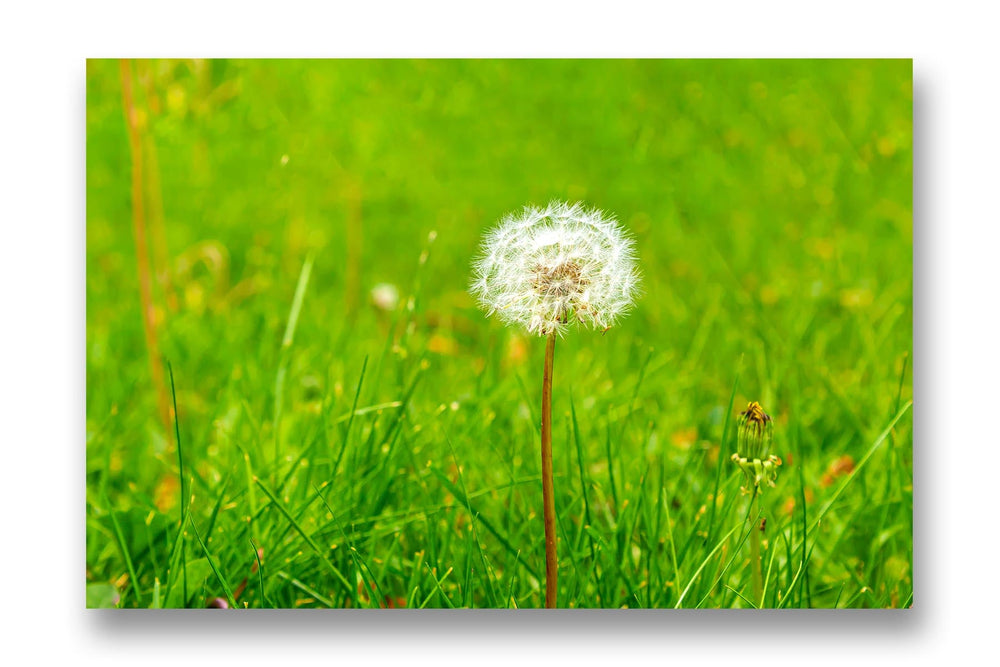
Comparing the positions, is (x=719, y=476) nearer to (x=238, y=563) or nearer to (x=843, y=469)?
(x=843, y=469)

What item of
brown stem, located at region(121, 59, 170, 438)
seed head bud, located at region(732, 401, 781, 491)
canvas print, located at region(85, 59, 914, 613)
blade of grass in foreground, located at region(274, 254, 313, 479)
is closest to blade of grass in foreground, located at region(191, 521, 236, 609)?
canvas print, located at region(85, 59, 914, 613)

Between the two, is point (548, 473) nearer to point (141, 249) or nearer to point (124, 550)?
point (124, 550)

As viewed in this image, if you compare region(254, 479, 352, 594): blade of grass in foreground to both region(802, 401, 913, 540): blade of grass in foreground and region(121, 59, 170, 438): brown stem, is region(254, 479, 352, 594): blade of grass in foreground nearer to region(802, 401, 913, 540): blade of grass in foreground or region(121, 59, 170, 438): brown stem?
region(121, 59, 170, 438): brown stem

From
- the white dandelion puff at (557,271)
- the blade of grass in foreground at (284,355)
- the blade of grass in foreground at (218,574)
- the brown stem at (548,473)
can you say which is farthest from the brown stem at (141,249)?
the brown stem at (548,473)

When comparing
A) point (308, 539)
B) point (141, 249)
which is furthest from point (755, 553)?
point (141, 249)

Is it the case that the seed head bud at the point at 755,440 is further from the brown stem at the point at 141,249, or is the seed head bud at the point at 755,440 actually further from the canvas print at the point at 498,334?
the brown stem at the point at 141,249
